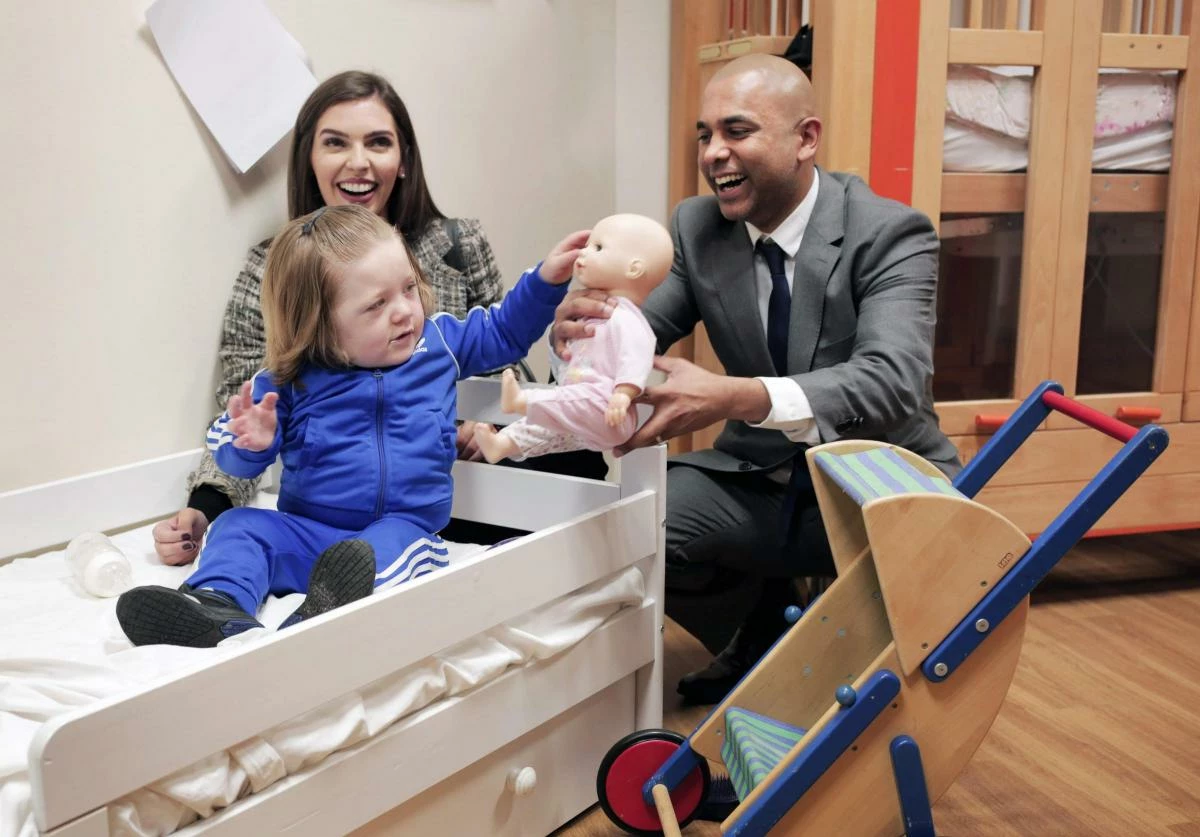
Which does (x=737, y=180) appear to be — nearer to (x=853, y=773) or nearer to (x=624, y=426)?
(x=624, y=426)

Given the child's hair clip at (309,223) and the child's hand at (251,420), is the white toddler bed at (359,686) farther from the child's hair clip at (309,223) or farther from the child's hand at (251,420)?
the child's hair clip at (309,223)

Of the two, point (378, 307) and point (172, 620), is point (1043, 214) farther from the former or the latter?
point (172, 620)

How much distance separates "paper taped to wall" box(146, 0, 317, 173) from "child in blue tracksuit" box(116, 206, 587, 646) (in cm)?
49

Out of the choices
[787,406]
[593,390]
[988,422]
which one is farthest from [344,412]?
[988,422]

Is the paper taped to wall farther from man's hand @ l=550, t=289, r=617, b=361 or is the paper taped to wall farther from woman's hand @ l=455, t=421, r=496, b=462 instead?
man's hand @ l=550, t=289, r=617, b=361

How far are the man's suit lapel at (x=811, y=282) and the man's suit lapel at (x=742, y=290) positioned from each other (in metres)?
0.06

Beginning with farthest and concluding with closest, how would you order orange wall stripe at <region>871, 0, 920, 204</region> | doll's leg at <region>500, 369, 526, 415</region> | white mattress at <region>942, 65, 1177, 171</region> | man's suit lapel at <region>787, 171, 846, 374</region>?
1. white mattress at <region>942, 65, 1177, 171</region>
2. orange wall stripe at <region>871, 0, 920, 204</region>
3. man's suit lapel at <region>787, 171, 846, 374</region>
4. doll's leg at <region>500, 369, 526, 415</region>

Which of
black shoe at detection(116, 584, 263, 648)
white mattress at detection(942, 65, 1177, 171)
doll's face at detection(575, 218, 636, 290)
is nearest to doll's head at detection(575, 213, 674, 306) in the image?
doll's face at detection(575, 218, 636, 290)

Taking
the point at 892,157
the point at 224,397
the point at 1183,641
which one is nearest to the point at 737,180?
the point at 892,157

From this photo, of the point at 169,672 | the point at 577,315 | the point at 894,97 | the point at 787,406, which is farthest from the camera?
the point at 894,97

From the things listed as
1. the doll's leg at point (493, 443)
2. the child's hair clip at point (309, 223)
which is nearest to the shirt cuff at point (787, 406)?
the doll's leg at point (493, 443)

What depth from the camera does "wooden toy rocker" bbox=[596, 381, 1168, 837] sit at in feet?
3.78

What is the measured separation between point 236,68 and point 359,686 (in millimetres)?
1149

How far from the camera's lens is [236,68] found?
6.05 ft
